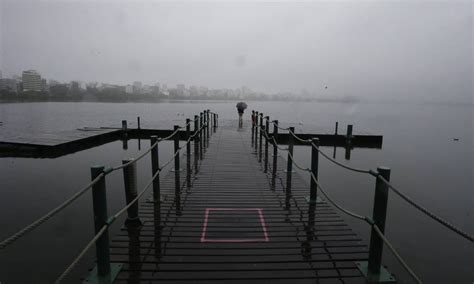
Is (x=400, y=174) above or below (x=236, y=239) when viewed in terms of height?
below

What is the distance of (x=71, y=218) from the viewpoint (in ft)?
23.5

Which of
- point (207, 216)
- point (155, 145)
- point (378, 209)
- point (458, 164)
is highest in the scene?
point (155, 145)

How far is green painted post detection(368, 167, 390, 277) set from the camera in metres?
2.81

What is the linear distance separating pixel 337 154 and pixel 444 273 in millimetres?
11663

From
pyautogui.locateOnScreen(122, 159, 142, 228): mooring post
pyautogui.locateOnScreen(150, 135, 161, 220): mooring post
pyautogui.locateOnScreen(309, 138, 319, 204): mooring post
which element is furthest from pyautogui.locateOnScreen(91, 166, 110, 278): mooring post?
pyautogui.locateOnScreen(309, 138, 319, 204): mooring post

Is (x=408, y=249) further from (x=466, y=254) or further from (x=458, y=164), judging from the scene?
(x=458, y=164)

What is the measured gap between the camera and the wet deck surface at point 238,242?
319 cm

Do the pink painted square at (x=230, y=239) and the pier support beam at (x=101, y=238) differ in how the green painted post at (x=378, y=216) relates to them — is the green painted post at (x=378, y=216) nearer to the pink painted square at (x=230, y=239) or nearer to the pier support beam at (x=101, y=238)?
the pink painted square at (x=230, y=239)

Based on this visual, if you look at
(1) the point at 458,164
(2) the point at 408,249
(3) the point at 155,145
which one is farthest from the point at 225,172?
(1) the point at 458,164

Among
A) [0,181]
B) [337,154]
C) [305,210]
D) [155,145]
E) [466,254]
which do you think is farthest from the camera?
[337,154]

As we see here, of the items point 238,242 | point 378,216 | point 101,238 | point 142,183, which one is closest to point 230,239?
point 238,242

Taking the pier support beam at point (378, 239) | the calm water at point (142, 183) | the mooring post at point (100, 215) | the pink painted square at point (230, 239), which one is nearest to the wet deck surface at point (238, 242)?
the pink painted square at point (230, 239)

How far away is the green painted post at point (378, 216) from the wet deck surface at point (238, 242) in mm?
227

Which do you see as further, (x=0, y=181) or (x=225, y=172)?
(x=0, y=181)
